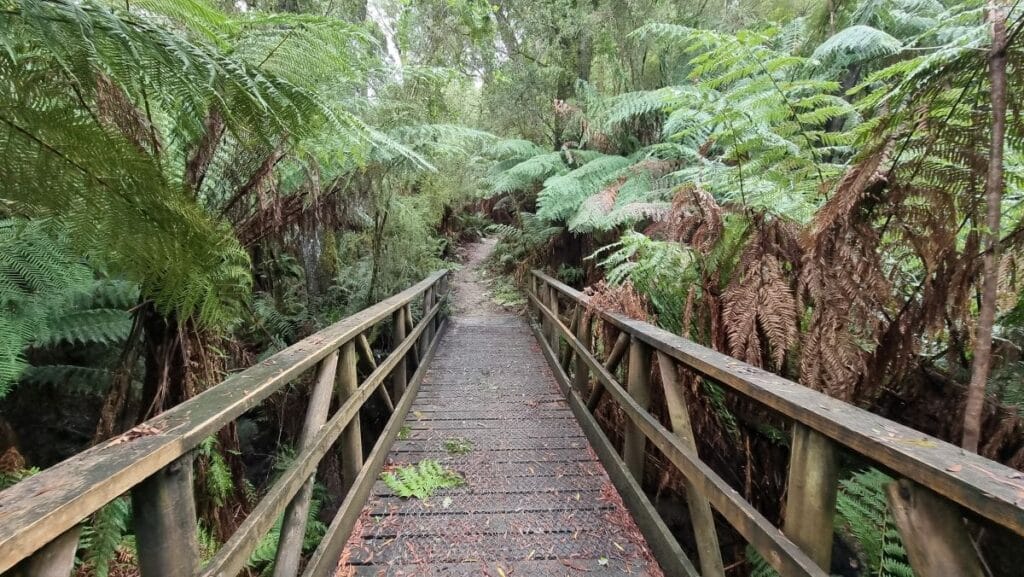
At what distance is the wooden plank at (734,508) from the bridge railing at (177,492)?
4.81 ft

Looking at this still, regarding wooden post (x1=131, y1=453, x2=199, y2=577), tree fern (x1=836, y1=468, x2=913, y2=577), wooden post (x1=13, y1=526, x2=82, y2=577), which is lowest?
tree fern (x1=836, y1=468, x2=913, y2=577)

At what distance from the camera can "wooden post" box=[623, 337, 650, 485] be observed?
224cm

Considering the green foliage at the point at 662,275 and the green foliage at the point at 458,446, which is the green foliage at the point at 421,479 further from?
the green foliage at the point at 662,275

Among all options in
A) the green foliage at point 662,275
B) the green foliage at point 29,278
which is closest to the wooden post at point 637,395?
the green foliage at point 662,275

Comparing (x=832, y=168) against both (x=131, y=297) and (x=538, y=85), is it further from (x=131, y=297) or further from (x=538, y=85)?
(x=538, y=85)

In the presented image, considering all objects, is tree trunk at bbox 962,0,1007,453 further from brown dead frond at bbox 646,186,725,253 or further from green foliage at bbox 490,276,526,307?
green foliage at bbox 490,276,526,307

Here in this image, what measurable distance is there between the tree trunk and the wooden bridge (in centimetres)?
41

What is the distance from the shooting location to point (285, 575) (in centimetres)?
148

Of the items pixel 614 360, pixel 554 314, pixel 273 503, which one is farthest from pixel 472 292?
pixel 273 503

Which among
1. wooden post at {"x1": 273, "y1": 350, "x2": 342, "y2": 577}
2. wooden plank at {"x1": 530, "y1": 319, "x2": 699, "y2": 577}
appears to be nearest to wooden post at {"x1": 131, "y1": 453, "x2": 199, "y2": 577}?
wooden post at {"x1": 273, "y1": 350, "x2": 342, "y2": 577}

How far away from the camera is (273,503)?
134 centimetres

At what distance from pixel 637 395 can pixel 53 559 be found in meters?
2.15

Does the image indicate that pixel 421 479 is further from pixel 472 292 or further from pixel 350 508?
pixel 472 292

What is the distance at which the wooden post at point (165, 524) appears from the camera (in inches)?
38.0
